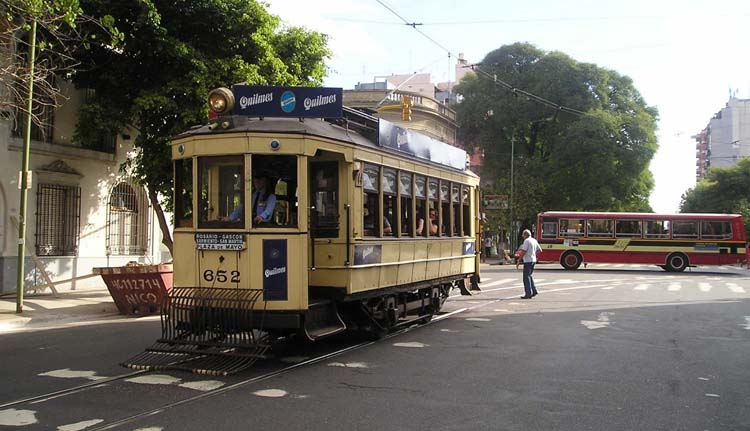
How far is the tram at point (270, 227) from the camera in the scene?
307 inches

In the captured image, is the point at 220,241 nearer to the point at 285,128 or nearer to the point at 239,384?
the point at 285,128

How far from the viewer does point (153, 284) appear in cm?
1361

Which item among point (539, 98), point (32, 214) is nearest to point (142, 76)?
point (32, 214)

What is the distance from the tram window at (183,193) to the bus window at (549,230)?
2602 cm

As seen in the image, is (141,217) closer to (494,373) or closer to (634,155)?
(494,373)

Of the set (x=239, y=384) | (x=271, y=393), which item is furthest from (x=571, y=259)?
(x=271, y=393)

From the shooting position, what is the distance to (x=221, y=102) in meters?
8.19

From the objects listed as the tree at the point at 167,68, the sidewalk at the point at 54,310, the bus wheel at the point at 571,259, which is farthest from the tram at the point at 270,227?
the bus wheel at the point at 571,259

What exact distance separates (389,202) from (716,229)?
25.9m

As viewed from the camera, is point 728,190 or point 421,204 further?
point 728,190

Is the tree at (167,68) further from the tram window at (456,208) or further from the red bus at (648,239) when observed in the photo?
the red bus at (648,239)

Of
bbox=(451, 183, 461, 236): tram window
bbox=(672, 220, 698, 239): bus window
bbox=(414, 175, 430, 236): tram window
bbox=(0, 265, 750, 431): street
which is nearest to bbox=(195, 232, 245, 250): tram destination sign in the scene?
bbox=(0, 265, 750, 431): street

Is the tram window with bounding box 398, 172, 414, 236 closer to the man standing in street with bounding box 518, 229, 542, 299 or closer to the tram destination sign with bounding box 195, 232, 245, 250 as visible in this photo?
the tram destination sign with bounding box 195, 232, 245, 250

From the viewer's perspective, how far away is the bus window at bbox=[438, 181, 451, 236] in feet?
39.1
